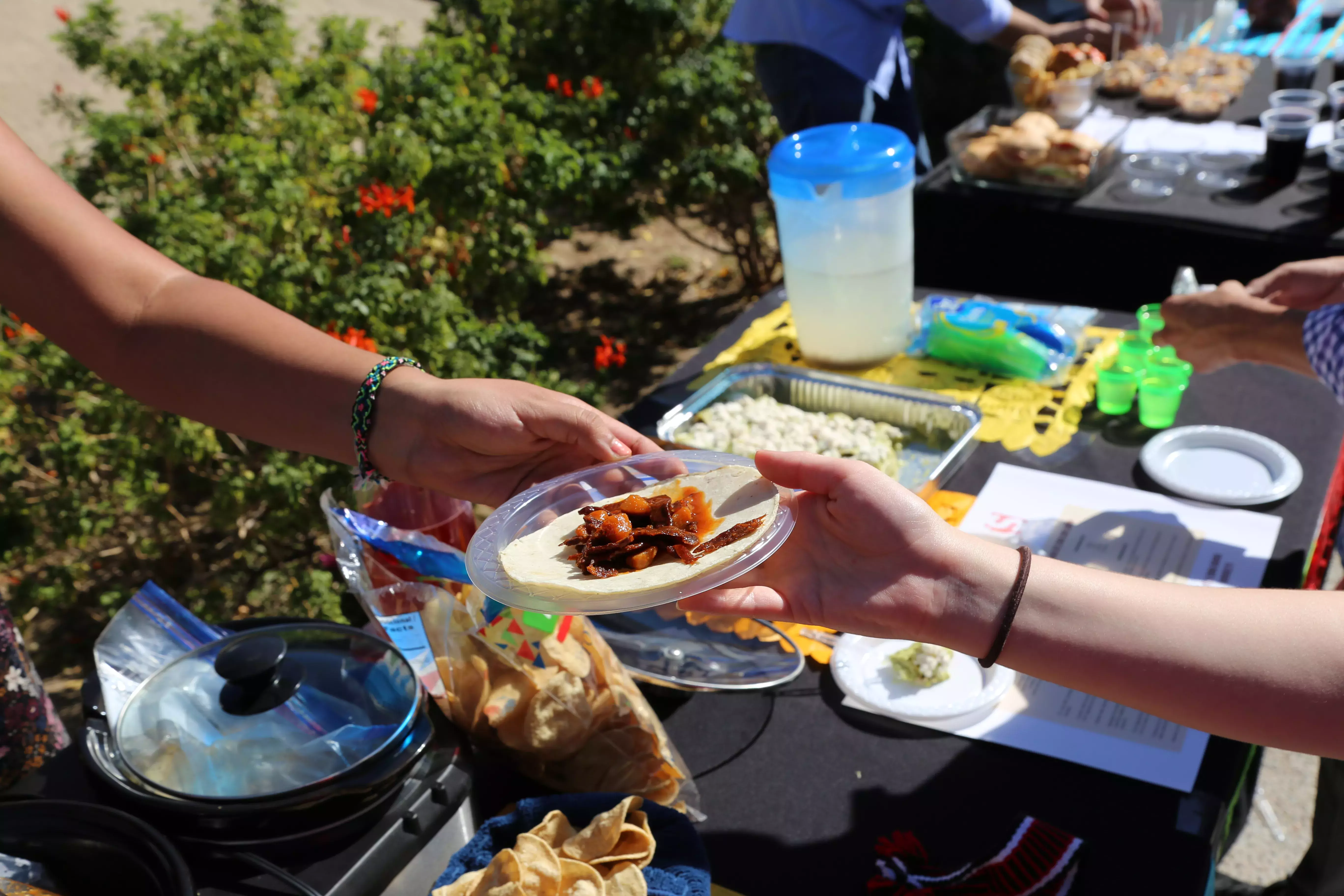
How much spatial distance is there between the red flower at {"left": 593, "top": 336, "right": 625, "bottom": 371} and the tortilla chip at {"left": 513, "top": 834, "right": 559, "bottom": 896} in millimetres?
2815

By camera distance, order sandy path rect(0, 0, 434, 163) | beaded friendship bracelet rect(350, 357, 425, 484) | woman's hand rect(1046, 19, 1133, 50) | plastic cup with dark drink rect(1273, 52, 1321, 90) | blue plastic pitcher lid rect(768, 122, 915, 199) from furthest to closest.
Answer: sandy path rect(0, 0, 434, 163) → woman's hand rect(1046, 19, 1133, 50) → plastic cup with dark drink rect(1273, 52, 1321, 90) → blue plastic pitcher lid rect(768, 122, 915, 199) → beaded friendship bracelet rect(350, 357, 425, 484)

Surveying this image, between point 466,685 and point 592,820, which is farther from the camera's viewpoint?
point 466,685

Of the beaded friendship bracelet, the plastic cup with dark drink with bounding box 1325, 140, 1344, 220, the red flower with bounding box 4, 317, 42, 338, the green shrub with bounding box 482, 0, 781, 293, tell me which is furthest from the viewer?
the green shrub with bounding box 482, 0, 781, 293

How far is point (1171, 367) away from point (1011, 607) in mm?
1237

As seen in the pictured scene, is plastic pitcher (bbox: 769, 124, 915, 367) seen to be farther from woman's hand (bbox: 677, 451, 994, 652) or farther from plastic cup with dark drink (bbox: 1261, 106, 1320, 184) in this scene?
plastic cup with dark drink (bbox: 1261, 106, 1320, 184)

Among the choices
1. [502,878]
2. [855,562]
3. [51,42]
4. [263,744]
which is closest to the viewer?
[502,878]

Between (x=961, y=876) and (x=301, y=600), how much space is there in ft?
7.88

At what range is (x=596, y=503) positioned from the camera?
135 centimetres

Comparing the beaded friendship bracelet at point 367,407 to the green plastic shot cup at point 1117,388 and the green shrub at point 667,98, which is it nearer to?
the green plastic shot cup at point 1117,388

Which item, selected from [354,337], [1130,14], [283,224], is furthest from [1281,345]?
[1130,14]

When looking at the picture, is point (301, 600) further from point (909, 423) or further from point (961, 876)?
point (961, 876)

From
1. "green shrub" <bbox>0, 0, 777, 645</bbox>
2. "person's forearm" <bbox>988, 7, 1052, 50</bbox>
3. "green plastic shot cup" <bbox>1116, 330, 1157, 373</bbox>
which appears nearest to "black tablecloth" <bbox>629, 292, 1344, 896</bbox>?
"green plastic shot cup" <bbox>1116, 330, 1157, 373</bbox>

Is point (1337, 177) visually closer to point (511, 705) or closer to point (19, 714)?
point (511, 705)

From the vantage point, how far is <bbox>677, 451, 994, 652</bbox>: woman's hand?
1.24 meters
